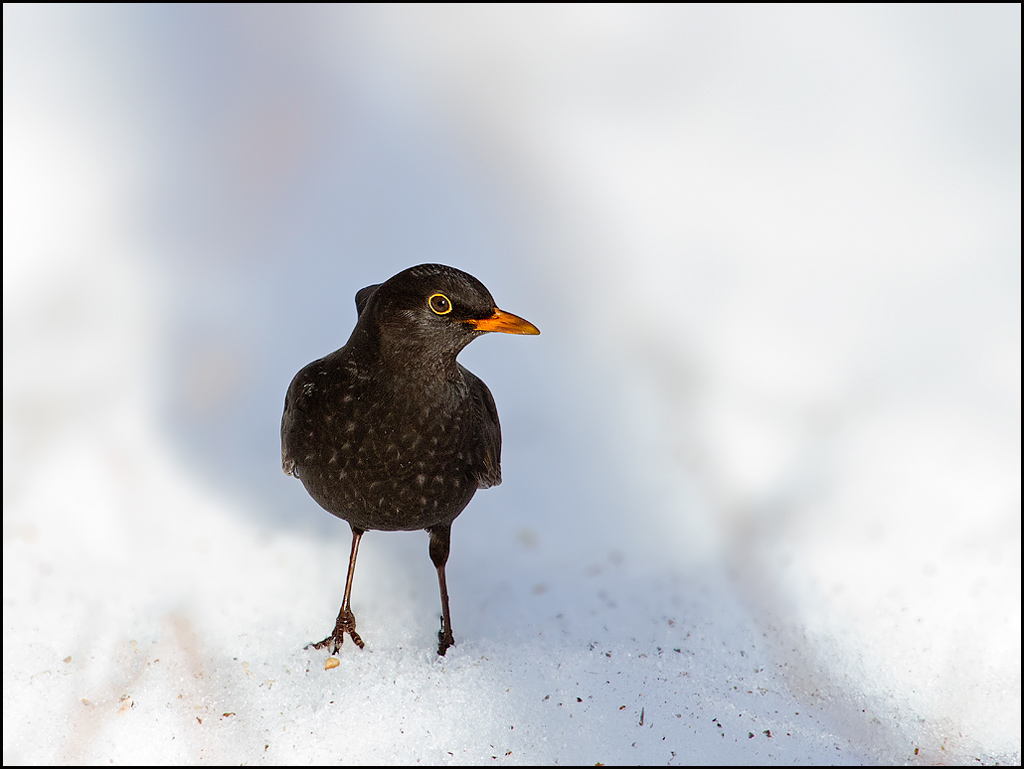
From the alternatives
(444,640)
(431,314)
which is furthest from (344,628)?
(431,314)

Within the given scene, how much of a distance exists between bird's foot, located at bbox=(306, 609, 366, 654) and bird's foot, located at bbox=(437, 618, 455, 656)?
0.79 feet

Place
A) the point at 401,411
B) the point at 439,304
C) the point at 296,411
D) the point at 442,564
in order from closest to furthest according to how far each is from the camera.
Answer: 1. the point at 439,304
2. the point at 401,411
3. the point at 296,411
4. the point at 442,564

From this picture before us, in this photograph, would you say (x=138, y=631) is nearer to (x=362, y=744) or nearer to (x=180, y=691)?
(x=180, y=691)

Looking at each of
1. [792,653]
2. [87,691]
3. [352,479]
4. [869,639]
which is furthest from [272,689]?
[869,639]

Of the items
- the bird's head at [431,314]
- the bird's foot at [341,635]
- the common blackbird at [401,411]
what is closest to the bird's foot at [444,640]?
the bird's foot at [341,635]

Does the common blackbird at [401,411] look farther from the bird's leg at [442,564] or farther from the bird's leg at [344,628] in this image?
the bird's leg at [344,628]

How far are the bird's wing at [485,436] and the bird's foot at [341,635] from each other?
642 mm

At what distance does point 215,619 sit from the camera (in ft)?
9.17

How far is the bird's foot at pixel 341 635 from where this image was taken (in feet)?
8.88

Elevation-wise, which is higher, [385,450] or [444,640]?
[385,450]

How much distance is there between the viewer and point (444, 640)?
2.72 m

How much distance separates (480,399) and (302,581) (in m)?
1.02

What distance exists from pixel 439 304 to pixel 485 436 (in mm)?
494

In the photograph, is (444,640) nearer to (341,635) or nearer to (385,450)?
(341,635)
